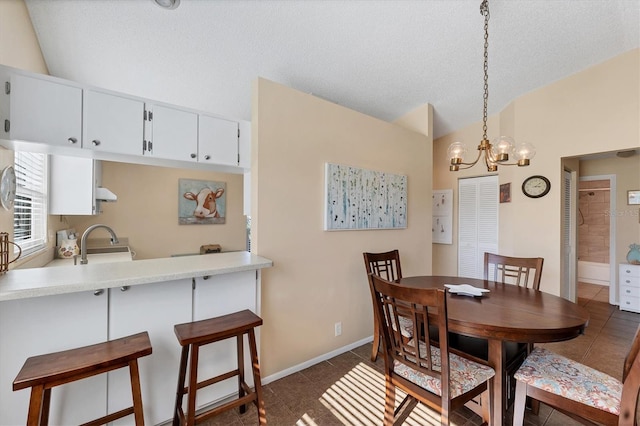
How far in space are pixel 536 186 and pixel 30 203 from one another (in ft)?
18.3

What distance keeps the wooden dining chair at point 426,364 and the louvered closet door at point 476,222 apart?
2919 millimetres

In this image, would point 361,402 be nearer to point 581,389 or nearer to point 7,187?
point 581,389

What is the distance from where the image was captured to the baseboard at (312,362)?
7.47ft

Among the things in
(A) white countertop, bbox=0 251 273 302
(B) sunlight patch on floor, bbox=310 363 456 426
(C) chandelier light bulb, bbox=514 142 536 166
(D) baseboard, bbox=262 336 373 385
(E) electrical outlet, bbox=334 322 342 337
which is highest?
(C) chandelier light bulb, bbox=514 142 536 166

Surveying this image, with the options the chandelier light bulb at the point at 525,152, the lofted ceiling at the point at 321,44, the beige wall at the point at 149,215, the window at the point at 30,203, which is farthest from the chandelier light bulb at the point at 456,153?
the beige wall at the point at 149,215

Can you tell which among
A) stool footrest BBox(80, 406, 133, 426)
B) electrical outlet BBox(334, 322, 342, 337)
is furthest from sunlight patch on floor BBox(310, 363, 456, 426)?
stool footrest BBox(80, 406, 133, 426)

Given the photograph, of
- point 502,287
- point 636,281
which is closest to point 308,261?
point 502,287

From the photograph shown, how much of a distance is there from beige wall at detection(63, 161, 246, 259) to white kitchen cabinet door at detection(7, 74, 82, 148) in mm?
2711

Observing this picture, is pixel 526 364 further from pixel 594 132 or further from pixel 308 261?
pixel 594 132

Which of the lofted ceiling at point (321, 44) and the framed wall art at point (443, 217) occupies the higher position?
the lofted ceiling at point (321, 44)

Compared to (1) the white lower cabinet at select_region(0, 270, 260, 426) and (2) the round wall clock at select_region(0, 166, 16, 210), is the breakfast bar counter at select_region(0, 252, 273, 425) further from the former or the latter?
(2) the round wall clock at select_region(0, 166, 16, 210)

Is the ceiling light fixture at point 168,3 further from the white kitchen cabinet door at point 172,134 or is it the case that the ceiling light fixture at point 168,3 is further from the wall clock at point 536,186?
the wall clock at point 536,186

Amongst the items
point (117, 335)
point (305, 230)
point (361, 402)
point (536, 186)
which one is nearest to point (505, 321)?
point (361, 402)

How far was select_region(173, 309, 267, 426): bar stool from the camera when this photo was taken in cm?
152
